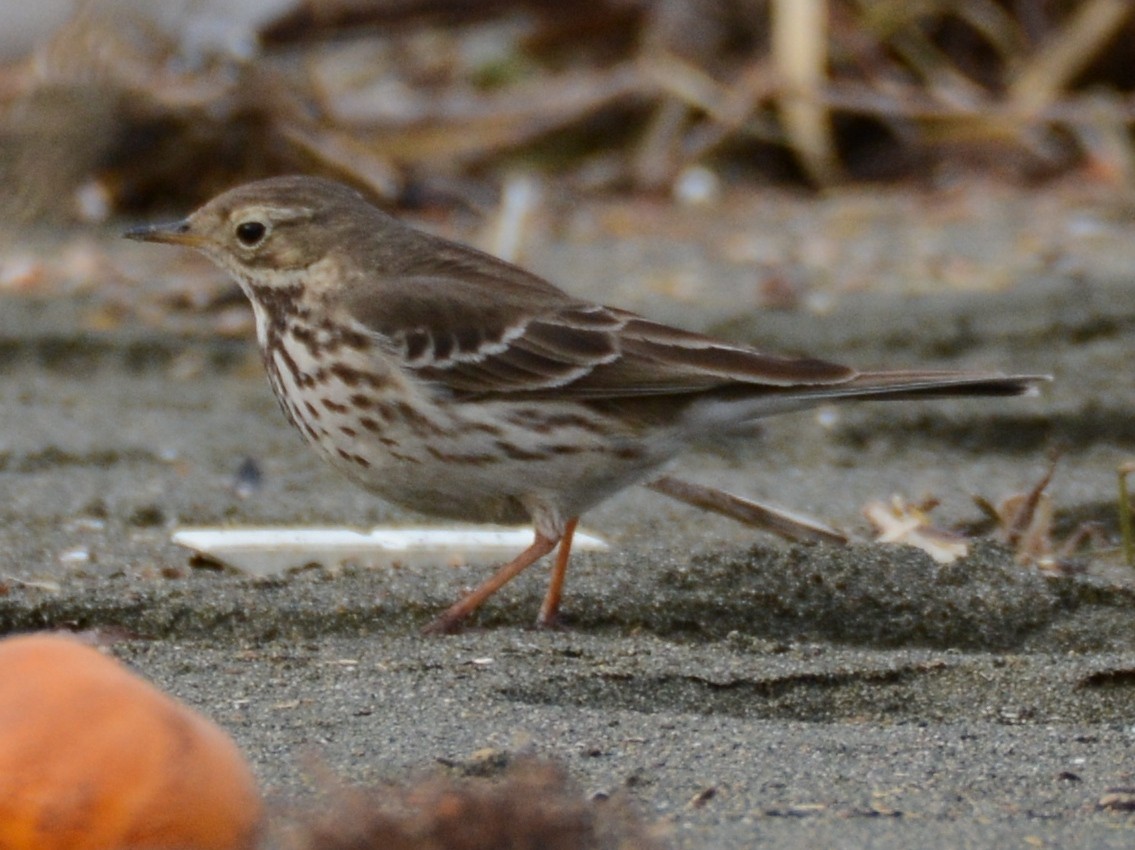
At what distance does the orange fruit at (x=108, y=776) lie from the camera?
96.7 inches

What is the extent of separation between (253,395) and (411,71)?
6.01 meters

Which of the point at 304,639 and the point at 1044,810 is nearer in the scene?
the point at 1044,810

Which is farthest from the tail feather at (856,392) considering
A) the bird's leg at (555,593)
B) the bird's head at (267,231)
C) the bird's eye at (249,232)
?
the bird's eye at (249,232)

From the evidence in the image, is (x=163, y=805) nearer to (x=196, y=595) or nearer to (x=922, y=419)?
(x=196, y=595)

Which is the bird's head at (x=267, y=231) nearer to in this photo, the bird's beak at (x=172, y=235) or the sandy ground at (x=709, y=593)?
the bird's beak at (x=172, y=235)

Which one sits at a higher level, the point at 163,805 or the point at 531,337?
the point at 531,337

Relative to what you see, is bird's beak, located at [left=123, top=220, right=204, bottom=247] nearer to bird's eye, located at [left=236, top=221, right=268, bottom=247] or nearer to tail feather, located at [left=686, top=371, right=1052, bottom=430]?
bird's eye, located at [left=236, top=221, right=268, bottom=247]

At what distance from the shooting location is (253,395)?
7398 millimetres

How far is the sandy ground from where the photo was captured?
334 centimetres

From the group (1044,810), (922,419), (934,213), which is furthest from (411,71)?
(1044,810)

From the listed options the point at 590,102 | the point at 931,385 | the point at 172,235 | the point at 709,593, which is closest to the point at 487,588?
the point at 709,593

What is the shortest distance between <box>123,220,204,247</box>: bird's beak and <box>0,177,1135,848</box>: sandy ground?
844 mm

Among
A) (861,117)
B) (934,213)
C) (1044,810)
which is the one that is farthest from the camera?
(861,117)

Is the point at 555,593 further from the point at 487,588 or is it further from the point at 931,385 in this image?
the point at 931,385
